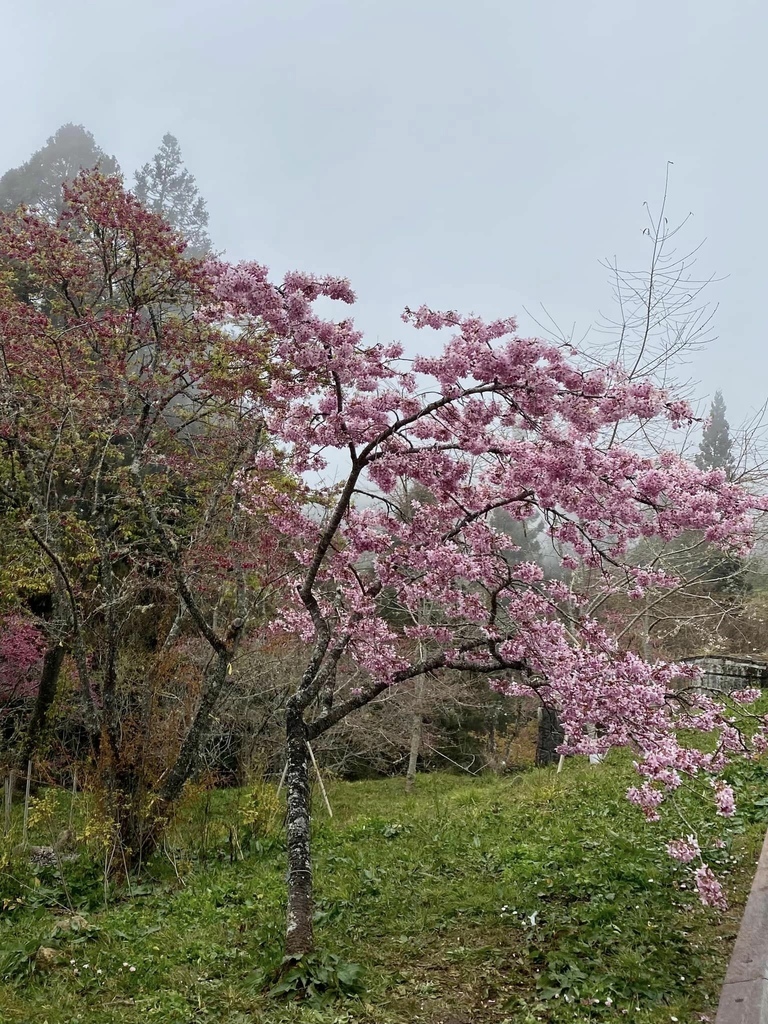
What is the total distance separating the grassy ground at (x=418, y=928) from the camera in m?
3.96

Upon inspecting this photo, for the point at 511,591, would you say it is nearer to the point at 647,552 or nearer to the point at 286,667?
the point at 286,667

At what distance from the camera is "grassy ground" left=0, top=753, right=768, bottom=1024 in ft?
13.0

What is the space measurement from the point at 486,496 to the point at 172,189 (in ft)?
148

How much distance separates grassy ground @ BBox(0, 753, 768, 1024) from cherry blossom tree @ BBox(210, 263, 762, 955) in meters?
0.58

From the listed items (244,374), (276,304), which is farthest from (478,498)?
(244,374)

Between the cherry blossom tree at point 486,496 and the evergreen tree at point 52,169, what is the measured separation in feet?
91.6

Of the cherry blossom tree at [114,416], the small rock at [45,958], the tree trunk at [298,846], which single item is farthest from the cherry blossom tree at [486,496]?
the cherry blossom tree at [114,416]

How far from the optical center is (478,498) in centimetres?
612

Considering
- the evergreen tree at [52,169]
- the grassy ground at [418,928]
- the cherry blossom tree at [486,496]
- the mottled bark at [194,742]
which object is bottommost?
the grassy ground at [418,928]

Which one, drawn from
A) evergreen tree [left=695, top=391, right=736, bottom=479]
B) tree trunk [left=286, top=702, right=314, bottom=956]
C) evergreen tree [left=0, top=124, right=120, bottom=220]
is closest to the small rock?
tree trunk [left=286, top=702, right=314, bottom=956]

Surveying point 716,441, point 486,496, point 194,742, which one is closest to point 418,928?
point 194,742

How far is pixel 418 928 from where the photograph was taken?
4.93 metres

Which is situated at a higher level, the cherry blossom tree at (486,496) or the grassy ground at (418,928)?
the cherry blossom tree at (486,496)

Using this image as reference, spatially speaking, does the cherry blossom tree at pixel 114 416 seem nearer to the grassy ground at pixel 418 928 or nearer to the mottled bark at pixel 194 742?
the mottled bark at pixel 194 742
